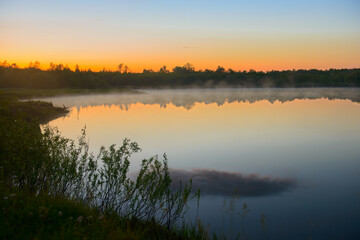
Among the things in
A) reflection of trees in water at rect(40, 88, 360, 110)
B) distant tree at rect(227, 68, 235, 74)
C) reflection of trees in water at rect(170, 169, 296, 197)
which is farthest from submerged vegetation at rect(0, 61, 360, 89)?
reflection of trees in water at rect(170, 169, 296, 197)

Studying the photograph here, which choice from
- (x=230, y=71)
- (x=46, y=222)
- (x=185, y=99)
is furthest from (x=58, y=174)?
(x=230, y=71)

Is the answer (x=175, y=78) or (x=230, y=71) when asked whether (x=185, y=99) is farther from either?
(x=230, y=71)

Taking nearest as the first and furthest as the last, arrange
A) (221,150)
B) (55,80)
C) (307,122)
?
(221,150) < (307,122) < (55,80)

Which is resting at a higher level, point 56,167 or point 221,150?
point 56,167

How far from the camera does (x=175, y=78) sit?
169125 mm

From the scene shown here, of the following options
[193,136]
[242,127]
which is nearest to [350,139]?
[242,127]

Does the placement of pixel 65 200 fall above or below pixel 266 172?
above

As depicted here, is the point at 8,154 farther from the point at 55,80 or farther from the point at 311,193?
the point at 55,80

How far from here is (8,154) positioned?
10047mm

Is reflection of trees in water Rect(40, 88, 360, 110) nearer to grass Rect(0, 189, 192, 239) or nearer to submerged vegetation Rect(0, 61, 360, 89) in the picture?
submerged vegetation Rect(0, 61, 360, 89)

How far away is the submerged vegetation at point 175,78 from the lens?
122 meters

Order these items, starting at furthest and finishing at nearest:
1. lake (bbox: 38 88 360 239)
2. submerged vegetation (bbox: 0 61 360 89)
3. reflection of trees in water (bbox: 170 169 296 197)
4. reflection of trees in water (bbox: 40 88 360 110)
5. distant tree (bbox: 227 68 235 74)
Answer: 1. distant tree (bbox: 227 68 235 74)
2. submerged vegetation (bbox: 0 61 360 89)
3. reflection of trees in water (bbox: 40 88 360 110)
4. reflection of trees in water (bbox: 170 169 296 197)
5. lake (bbox: 38 88 360 239)

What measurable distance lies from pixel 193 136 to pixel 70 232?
25.2 m

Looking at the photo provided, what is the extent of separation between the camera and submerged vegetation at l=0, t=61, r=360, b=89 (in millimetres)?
121812
